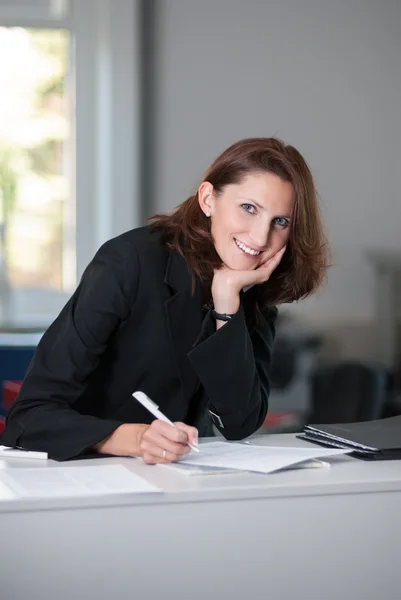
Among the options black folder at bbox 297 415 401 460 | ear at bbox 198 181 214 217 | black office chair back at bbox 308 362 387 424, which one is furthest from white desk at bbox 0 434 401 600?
black office chair back at bbox 308 362 387 424

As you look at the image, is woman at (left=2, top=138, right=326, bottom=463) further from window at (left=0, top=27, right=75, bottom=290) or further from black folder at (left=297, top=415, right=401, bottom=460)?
window at (left=0, top=27, right=75, bottom=290)

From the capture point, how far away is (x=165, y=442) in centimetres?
145

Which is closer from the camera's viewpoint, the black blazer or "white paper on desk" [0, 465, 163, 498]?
"white paper on desk" [0, 465, 163, 498]

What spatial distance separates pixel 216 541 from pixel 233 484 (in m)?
0.09

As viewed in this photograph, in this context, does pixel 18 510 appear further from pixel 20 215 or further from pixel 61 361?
pixel 20 215

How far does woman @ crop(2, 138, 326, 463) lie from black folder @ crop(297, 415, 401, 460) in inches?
5.9

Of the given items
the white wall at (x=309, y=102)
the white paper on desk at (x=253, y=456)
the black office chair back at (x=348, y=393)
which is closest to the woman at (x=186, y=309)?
the white paper on desk at (x=253, y=456)

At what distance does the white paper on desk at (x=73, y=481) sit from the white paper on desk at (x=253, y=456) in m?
0.14

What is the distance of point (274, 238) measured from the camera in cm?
184

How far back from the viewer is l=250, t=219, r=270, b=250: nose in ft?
5.84

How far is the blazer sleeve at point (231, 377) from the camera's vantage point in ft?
5.52

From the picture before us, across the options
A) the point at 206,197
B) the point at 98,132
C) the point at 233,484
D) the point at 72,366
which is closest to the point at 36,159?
the point at 98,132

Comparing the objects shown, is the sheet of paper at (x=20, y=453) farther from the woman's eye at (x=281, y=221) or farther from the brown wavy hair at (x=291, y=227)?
the woman's eye at (x=281, y=221)

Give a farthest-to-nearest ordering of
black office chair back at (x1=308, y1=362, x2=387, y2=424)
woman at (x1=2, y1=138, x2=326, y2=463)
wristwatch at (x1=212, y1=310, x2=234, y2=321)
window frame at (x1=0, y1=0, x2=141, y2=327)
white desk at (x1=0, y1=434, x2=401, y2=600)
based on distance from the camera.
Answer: window frame at (x1=0, y1=0, x2=141, y2=327) → black office chair back at (x1=308, y1=362, x2=387, y2=424) → wristwatch at (x1=212, y1=310, x2=234, y2=321) → woman at (x1=2, y1=138, x2=326, y2=463) → white desk at (x1=0, y1=434, x2=401, y2=600)
